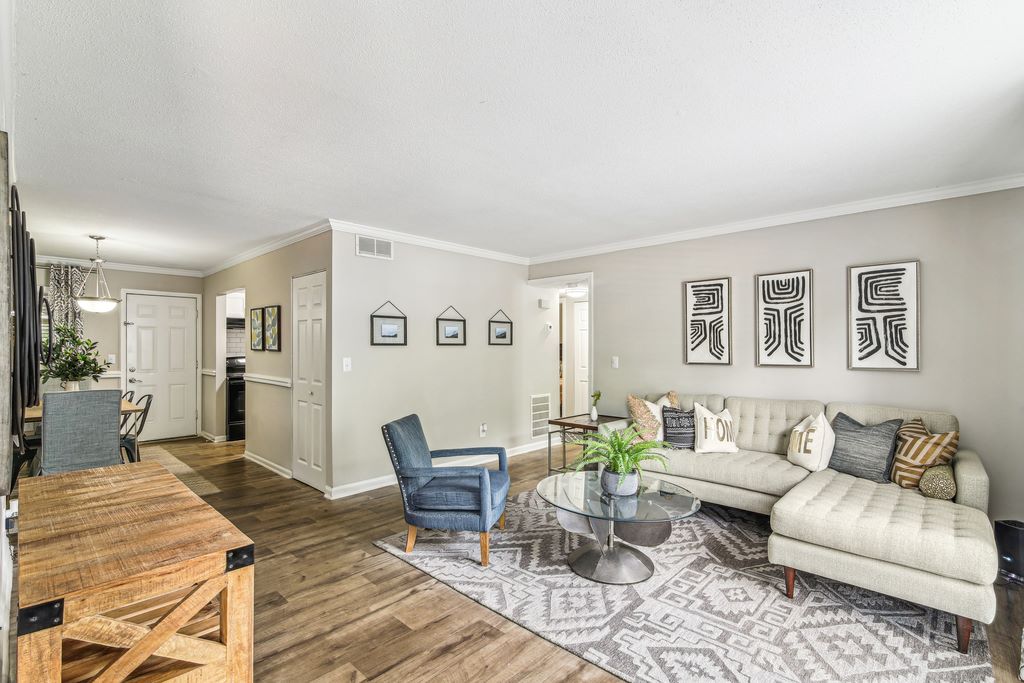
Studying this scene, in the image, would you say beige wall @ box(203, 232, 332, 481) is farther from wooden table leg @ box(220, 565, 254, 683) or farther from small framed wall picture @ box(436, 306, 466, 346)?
wooden table leg @ box(220, 565, 254, 683)

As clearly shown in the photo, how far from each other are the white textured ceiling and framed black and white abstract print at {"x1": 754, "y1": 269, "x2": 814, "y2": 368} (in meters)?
0.62

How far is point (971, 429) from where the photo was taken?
334 centimetres

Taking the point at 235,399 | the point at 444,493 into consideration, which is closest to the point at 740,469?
the point at 444,493

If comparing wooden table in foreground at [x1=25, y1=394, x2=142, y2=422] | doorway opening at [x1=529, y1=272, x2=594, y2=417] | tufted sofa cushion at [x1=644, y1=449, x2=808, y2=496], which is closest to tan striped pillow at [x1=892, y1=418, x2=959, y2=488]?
tufted sofa cushion at [x1=644, y1=449, x2=808, y2=496]

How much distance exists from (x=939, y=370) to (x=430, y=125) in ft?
12.3

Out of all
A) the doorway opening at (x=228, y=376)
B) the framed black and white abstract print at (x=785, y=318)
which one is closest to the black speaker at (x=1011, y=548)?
the framed black and white abstract print at (x=785, y=318)

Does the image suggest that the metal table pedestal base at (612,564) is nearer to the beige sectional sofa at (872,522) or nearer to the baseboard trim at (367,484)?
the beige sectional sofa at (872,522)

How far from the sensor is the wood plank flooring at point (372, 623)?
82.7 inches

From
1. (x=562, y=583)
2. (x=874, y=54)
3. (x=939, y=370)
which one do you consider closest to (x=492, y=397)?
(x=562, y=583)

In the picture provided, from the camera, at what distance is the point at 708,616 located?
249cm

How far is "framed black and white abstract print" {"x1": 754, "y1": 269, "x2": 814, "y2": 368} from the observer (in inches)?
158

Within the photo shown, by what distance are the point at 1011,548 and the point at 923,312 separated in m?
1.59

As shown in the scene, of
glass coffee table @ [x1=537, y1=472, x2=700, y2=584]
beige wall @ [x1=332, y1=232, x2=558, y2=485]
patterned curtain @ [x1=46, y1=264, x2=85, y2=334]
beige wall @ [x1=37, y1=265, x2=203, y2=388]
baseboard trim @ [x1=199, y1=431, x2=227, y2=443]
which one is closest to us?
glass coffee table @ [x1=537, y1=472, x2=700, y2=584]

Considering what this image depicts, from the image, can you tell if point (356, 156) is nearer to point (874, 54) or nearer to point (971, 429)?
point (874, 54)
